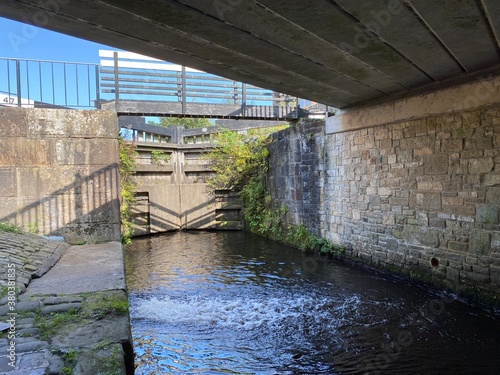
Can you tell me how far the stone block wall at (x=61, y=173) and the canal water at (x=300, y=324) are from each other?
3.95 feet

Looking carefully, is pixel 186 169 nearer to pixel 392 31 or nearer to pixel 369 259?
pixel 369 259

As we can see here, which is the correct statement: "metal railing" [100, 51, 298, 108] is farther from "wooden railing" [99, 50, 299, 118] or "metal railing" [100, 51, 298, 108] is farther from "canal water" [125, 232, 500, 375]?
"canal water" [125, 232, 500, 375]

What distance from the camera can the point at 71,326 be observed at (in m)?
2.34

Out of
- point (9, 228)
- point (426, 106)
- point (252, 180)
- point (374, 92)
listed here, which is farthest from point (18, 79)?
point (426, 106)

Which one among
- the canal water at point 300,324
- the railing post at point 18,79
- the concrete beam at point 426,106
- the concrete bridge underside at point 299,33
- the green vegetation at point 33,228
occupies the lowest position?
the canal water at point 300,324

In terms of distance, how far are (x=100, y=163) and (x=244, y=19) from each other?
4104 mm

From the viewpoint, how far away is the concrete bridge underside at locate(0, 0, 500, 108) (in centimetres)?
265

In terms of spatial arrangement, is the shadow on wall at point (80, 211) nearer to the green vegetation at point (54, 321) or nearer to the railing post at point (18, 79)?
the railing post at point (18, 79)

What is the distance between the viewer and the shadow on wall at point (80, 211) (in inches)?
227

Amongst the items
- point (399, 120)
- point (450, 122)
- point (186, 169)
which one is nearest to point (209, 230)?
point (186, 169)

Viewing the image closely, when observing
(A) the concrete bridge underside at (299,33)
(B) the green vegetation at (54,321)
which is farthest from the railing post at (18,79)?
(B) the green vegetation at (54,321)

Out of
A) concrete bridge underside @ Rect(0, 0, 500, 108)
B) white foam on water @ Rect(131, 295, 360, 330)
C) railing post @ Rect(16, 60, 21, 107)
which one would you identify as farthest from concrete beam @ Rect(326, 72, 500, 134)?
railing post @ Rect(16, 60, 21, 107)

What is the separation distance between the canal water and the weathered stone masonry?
0.48 m

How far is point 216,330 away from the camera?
12.3 feet
